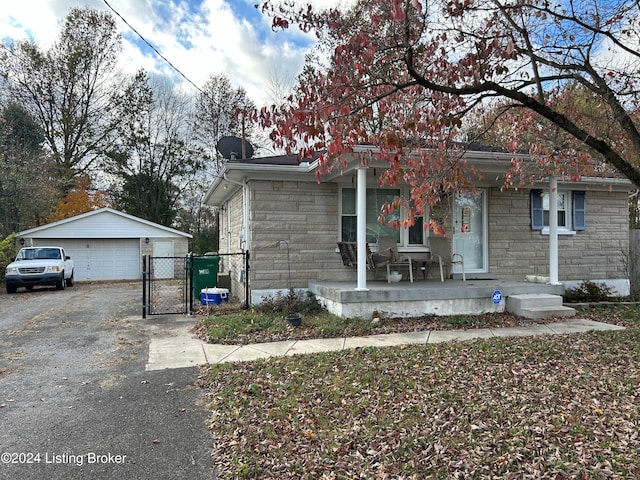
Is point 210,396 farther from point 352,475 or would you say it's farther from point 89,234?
point 89,234

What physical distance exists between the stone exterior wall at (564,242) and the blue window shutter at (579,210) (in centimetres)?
26

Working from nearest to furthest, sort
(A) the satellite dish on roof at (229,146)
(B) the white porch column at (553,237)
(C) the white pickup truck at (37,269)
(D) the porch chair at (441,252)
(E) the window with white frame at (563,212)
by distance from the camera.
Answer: (B) the white porch column at (553,237) < (D) the porch chair at (441,252) < (E) the window with white frame at (563,212) < (A) the satellite dish on roof at (229,146) < (C) the white pickup truck at (37,269)

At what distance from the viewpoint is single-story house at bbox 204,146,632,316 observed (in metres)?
8.35

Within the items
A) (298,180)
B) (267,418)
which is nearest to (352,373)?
(267,418)

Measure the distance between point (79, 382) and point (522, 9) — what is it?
696 centimetres

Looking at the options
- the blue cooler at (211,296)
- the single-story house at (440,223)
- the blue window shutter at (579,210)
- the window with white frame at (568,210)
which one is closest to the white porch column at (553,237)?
the single-story house at (440,223)

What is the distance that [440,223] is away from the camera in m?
9.40

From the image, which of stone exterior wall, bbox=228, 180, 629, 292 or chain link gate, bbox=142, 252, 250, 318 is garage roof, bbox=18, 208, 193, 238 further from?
stone exterior wall, bbox=228, 180, 629, 292

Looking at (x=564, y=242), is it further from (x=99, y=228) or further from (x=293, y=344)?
(x=99, y=228)

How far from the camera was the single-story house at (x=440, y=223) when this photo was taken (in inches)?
329

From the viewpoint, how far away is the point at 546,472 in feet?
8.74

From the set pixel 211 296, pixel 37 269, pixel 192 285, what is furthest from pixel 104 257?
pixel 192 285

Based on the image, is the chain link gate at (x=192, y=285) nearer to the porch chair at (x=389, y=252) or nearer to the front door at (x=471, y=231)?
the porch chair at (x=389, y=252)

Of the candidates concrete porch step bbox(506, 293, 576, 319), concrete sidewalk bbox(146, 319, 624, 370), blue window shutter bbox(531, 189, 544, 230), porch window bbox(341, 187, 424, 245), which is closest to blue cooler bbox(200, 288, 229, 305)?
concrete sidewalk bbox(146, 319, 624, 370)
